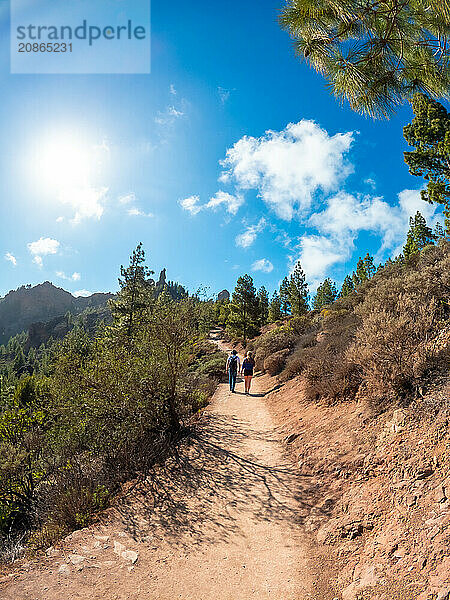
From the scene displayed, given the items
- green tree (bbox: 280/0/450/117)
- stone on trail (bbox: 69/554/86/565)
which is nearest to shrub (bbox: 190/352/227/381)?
stone on trail (bbox: 69/554/86/565)

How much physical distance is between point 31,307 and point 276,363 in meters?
205

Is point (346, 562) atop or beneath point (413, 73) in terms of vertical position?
beneath

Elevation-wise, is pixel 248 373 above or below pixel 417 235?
below

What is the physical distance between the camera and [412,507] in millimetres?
3246

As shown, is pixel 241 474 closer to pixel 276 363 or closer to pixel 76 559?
pixel 76 559

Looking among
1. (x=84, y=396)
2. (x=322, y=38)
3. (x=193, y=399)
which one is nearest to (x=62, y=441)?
(x=84, y=396)

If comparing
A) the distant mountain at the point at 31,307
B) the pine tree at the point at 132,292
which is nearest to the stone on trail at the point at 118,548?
the pine tree at the point at 132,292

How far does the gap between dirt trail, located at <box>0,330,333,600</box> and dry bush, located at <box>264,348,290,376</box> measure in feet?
27.3

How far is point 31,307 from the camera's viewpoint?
18238 cm

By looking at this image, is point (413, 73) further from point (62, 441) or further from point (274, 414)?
point (62, 441)

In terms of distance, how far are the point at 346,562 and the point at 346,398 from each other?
143 inches

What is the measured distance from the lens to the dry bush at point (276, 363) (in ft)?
47.3

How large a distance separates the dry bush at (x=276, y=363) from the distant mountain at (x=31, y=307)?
18013 centimetres

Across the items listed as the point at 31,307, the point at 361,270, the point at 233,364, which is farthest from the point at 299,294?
the point at 31,307
